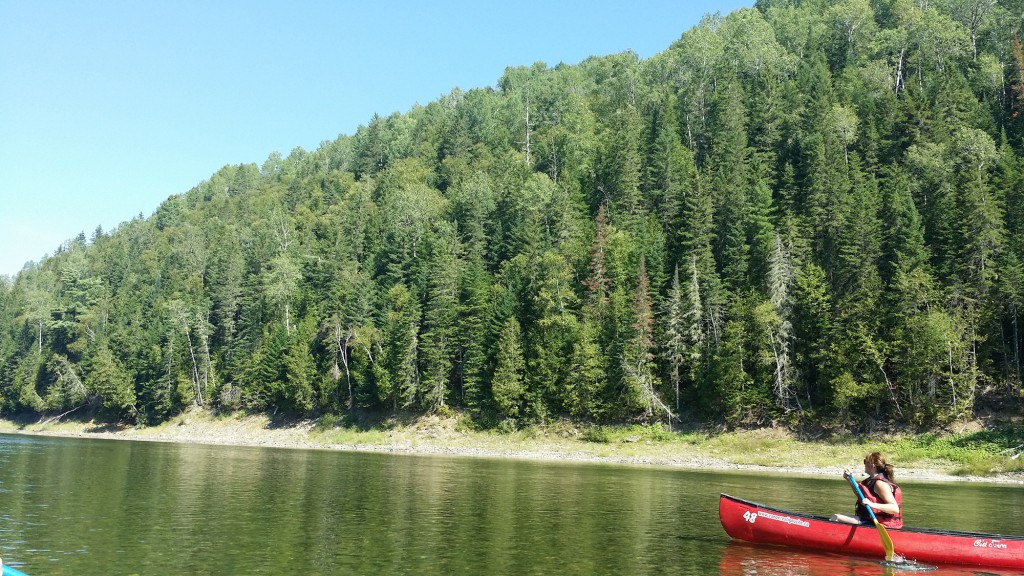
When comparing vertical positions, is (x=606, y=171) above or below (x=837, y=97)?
below

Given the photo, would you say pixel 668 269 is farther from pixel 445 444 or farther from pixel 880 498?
pixel 880 498

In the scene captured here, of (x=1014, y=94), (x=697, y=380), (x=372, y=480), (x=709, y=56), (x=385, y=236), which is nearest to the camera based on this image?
(x=372, y=480)

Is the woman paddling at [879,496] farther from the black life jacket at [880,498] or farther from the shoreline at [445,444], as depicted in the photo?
the shoreline at [445,444]

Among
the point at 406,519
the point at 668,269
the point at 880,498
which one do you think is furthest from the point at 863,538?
the point at 668,269

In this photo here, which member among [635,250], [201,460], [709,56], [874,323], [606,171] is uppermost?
[709,56]

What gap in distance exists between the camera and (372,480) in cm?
4675

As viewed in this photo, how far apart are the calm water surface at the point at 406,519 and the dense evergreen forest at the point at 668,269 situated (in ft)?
74.7

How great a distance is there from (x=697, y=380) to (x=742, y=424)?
6.86m

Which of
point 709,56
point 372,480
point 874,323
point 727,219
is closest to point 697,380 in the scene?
point 874,323

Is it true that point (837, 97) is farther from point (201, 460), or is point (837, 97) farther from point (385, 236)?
point (201, 460)

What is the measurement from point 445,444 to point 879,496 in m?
65.5

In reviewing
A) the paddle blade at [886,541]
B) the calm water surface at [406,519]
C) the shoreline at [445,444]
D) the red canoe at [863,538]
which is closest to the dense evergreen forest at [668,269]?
the shoreline at [445,444]

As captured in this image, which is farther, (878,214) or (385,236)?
(385,236)

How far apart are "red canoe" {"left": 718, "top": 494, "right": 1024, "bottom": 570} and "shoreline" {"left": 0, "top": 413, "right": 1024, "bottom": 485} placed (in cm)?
3544
